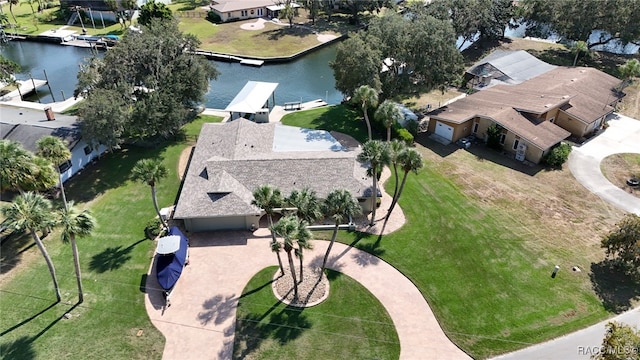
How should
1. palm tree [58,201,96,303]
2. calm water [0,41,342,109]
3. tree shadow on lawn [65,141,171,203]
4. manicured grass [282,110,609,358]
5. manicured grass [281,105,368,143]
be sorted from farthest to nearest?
calm water [0,41,342,109]
manicured grass [281,105,368,143]
tree shadow on lawn [65,141,171,203]
manicured grass [282,110,609,358]
palm tree [58,201,96,303]

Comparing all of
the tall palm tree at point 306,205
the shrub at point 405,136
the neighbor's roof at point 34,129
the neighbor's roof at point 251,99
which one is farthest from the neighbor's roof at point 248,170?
the neighbor's roof at point 34,129

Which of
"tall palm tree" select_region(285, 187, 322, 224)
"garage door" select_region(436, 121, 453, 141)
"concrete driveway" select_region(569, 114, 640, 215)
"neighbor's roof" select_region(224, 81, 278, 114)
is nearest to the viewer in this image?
"tall palm tree" select_region(285, 187, 322, 224)

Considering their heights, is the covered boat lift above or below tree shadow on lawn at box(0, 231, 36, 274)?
above

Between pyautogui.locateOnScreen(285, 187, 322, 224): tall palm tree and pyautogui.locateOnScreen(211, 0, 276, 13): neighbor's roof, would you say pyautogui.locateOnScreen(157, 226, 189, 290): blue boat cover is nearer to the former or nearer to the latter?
pyautogui.locateOnScreen(285, 187, 322, 224): tall palm tree

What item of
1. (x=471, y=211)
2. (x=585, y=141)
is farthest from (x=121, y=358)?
(x=585, y=141)

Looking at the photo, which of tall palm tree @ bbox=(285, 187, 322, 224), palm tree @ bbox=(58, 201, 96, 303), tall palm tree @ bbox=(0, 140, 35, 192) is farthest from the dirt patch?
tall palm tree @ bbox=(0, 140, 35, 192)

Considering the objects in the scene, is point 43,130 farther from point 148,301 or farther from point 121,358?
point 121,358

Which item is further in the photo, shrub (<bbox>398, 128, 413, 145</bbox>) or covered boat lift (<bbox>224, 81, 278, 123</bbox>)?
covered boat lift (<bbox>224, 81, 278, 123</bbox>)
